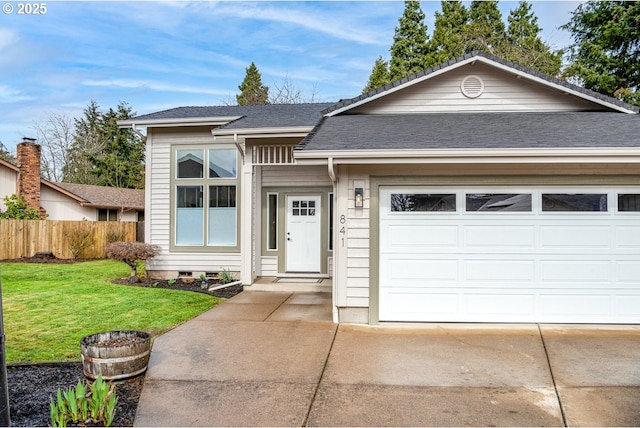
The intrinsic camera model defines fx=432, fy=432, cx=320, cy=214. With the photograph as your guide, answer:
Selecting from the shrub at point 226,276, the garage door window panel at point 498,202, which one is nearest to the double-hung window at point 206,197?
the shrub at point 226,276

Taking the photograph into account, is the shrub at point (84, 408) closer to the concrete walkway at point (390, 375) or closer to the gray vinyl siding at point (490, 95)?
the concrete walkway at point (390, 375)

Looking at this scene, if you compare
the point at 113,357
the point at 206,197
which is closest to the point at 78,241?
the point at 206,197

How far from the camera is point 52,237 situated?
17.3 metres

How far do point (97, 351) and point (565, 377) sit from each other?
15.4 feet

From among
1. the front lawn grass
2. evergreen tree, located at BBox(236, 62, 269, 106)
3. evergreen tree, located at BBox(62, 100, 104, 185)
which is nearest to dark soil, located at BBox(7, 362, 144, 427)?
the front lawn grass

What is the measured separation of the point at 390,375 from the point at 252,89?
95.2 ft

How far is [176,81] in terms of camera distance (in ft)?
58.4

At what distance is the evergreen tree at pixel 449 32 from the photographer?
939 inches

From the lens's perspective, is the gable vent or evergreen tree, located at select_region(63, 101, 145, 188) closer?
the gable vent

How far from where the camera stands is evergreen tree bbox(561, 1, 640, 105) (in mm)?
15234

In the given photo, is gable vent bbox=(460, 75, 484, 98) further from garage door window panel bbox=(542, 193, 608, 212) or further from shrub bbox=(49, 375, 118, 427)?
shrub bbox=(49, 375, 118, 427)

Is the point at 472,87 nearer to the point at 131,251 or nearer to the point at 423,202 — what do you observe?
the point at 423,202

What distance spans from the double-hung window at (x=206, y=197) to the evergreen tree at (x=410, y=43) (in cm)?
1557

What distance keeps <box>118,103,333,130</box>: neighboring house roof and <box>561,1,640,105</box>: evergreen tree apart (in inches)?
431
